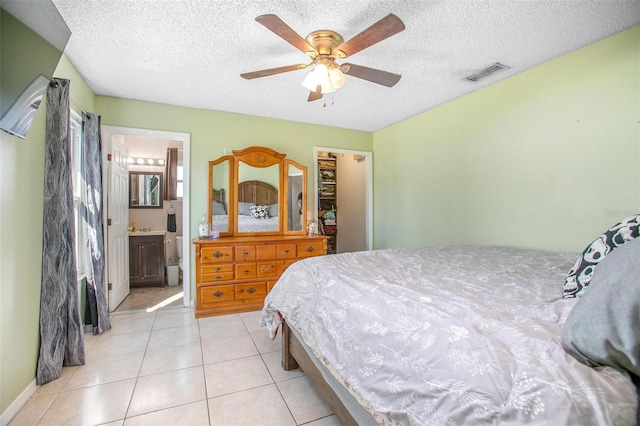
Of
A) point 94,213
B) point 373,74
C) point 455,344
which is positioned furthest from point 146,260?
point 455,344

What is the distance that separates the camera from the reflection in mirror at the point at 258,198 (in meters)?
3.72

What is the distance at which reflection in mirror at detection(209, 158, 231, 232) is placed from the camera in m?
3.60

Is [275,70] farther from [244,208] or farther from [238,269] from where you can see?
[238,269]

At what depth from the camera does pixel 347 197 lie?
5.56m

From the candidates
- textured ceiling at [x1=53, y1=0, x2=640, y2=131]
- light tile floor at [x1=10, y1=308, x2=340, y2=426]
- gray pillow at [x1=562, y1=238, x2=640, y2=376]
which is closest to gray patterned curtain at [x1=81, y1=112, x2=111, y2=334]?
light tile floor at [x1=10, y1=308, x2=340, y2=426]

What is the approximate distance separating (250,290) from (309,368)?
1.80m

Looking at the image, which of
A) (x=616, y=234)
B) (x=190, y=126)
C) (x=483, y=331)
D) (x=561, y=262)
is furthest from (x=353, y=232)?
(x=483, y=331)

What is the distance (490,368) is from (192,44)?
2.62 m

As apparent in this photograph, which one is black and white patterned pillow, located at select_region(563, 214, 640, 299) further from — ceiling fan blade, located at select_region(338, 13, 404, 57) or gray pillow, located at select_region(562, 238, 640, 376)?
ceiling fan blade, located at select_region(338, 13, 404, 57)

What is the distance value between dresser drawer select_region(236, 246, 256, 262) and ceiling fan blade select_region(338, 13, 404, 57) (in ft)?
7.60

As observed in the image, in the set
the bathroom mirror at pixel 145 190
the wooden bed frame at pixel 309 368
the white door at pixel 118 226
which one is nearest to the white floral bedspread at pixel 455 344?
the wooden bed frame at pixel 309 368

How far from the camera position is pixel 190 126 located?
3518 mm

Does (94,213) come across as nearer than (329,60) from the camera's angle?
No

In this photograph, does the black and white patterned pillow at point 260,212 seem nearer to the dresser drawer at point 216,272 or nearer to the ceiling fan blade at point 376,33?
the dresser drawer at point 216,272
